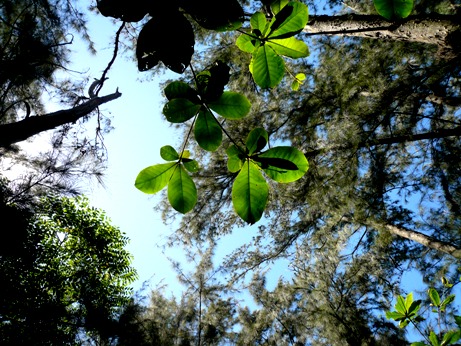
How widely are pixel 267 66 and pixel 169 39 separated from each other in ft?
0.75

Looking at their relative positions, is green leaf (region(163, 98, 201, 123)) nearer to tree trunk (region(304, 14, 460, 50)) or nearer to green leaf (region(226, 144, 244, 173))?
green leaf (region(226, 144, 244, 173))

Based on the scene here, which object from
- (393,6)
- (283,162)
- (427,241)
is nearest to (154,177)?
(283,162)

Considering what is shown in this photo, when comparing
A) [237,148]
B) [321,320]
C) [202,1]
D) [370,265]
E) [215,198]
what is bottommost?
[237,148]

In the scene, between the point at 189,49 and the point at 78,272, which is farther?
the point at 78,272

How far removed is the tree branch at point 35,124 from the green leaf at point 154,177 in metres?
4.50

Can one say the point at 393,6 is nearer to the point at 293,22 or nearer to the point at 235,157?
the point at 293,22

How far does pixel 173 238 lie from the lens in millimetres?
5266

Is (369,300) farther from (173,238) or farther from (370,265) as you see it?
(173,238)

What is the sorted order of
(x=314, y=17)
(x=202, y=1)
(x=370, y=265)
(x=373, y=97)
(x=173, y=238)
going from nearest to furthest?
(x=202, y=1) < (x=314, y=17) < (x=373, y=97) < (x=173, y=238) < (x=370, y=265)

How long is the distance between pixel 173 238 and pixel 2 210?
11.1 feet

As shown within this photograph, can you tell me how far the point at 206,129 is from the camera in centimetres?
61

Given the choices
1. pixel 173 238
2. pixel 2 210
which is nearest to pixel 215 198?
pixel 173 238

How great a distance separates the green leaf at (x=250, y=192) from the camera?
57cm

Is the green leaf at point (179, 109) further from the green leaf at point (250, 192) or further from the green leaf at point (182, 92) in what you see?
the green leaf at point (250, 192)
